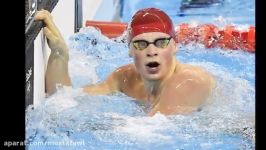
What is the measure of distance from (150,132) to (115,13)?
1.48 feet

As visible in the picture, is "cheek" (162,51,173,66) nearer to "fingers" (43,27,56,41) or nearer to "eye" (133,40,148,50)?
"eye" (133,40,148,50)

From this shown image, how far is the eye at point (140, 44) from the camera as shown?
1.97 metres

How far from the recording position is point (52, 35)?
2029mm

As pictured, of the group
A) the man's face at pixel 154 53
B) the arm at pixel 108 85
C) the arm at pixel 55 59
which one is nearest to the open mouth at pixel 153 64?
the man's face at pixel 154 53

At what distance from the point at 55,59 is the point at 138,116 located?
15.0 inches

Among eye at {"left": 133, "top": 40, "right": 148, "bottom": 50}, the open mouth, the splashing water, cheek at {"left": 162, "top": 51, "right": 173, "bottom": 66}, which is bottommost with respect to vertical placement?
the splashing water

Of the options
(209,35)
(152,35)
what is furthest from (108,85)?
(209,35)

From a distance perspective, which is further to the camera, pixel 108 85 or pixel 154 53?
pixel 108 85

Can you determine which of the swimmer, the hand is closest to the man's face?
the swimmer

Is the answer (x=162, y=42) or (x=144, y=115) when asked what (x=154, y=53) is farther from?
(x=144, y=115)

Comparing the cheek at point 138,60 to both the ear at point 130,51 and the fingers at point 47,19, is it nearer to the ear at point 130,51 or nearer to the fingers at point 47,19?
the ear at point 130,51

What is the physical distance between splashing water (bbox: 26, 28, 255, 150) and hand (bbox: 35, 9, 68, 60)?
34 mm

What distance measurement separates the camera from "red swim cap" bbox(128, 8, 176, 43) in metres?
1.97
